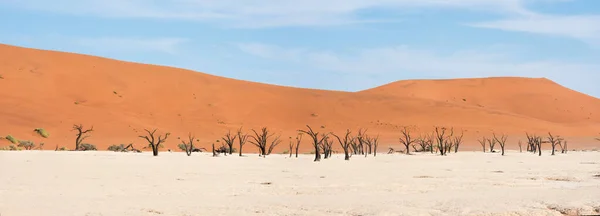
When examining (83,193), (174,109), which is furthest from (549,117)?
(83,193)

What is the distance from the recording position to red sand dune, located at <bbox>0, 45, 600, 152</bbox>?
44.8 metres

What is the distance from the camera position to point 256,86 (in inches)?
2867

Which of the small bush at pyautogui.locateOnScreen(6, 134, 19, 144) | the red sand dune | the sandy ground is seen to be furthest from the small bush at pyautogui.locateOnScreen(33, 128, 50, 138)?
the sandy ground

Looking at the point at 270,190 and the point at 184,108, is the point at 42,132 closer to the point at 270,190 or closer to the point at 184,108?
→ the point at 184,108

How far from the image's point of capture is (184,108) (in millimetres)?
56438

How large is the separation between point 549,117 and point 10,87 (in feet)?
197

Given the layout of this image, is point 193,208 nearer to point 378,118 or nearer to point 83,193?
point 83,193

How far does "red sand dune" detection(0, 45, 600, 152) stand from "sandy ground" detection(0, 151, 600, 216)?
20.7m

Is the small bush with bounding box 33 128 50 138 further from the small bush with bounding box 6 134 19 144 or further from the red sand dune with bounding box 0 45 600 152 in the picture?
the small bush with bounding box 6 134 19 144

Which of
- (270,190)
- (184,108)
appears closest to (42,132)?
(184,108)

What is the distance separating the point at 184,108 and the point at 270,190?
1727 inches

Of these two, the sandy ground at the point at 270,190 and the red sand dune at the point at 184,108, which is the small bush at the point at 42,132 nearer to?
the red sand dune at the point at 184,108

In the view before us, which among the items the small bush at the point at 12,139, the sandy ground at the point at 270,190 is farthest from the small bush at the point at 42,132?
the sandy ground at the point at 270,190

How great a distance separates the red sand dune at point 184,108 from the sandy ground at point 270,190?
68.1 feet
